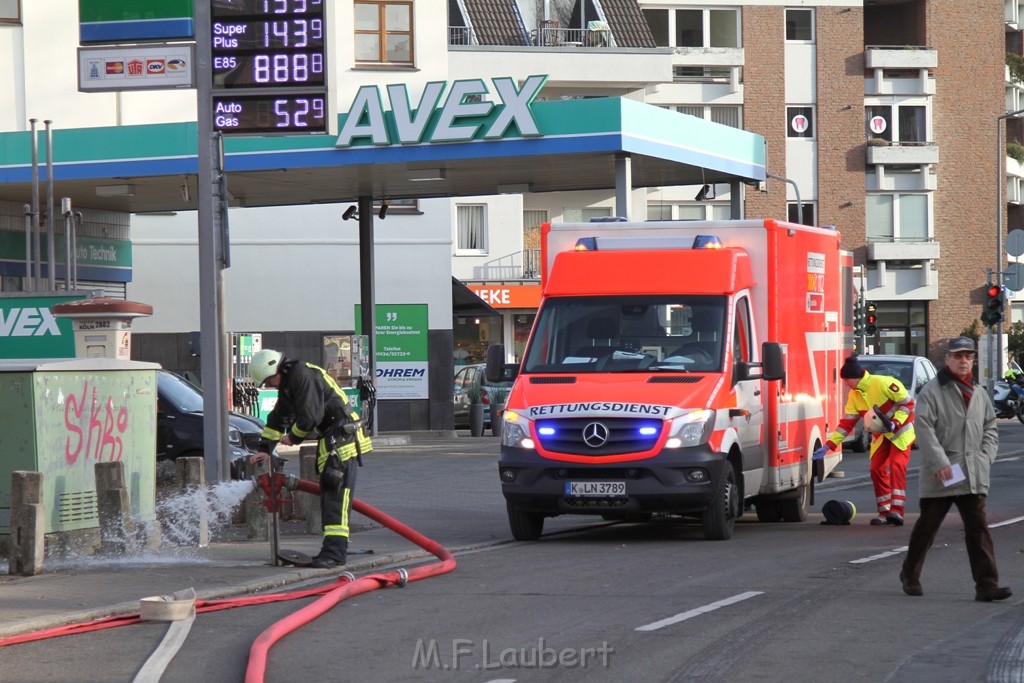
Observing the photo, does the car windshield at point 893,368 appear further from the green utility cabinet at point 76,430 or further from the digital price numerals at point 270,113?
the green utility cabinet at point 76,430

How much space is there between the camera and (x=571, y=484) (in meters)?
13.8

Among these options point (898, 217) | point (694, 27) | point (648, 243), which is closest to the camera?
point (648, 243)

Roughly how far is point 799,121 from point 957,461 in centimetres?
5330

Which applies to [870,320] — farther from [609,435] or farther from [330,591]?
[330,591]

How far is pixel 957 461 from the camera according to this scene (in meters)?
10.5

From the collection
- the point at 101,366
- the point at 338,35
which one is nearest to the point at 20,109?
the point at 338,35

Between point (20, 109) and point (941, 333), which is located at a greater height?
point (20, 109)

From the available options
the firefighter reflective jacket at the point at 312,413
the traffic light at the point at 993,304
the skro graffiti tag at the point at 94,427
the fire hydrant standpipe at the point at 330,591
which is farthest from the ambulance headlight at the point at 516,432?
the traffic light at the point at 993,304

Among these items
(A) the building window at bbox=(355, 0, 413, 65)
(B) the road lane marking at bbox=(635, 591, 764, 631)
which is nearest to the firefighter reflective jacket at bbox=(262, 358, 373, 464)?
(B) the road lane marking at bbox=(635, 591, 764, 631)

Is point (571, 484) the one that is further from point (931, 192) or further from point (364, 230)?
point (931, 192)

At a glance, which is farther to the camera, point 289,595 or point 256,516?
point 256,516

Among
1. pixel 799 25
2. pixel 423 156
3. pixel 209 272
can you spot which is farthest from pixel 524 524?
pixel 799 25

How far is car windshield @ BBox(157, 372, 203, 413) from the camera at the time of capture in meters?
20.8

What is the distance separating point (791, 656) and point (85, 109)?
25358 millimetres
